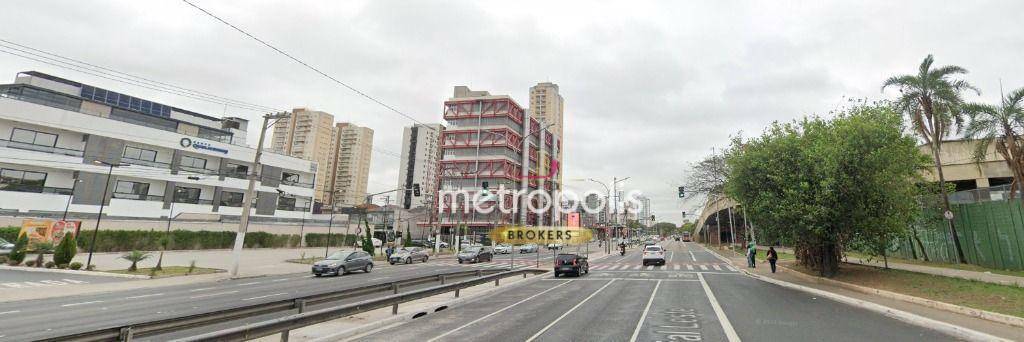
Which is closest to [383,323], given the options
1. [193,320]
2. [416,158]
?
[193,320]

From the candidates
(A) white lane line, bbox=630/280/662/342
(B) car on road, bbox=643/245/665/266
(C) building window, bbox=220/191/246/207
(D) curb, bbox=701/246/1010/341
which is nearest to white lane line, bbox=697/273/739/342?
(A) white lane line, bbox=630/280/662/342

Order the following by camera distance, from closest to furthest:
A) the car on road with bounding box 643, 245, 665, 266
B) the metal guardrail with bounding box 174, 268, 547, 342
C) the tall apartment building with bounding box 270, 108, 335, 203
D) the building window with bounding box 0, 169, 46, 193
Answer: the metal guardrail with bounding box 174, 268, 547, 342 < the car on road with bounding box 643, 245, 665, 266 < the building window with bounding box 0, 169, 46, 193 < the tall apartment building with bounding box 270, 108, 335, 203

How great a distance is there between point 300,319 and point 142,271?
2330cm

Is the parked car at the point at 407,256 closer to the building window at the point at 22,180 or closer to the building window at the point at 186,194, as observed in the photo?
the building window at the point at 186,194

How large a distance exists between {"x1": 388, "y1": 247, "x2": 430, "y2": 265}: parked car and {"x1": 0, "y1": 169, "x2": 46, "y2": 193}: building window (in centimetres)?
3301

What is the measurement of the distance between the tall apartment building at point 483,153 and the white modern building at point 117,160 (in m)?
32.6

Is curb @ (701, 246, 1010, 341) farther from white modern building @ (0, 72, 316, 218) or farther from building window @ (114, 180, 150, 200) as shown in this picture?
building window @ (114, 180, 150, 200)

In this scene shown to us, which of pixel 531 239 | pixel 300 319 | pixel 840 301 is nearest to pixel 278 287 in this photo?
pixel 300 319

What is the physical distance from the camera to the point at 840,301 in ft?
47.4

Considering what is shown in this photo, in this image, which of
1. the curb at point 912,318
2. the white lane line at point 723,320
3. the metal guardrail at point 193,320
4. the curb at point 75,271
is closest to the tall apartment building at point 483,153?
the curb at point 75,271

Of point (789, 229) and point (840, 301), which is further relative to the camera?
point (789, 229)

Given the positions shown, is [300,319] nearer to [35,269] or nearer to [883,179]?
[883,179]

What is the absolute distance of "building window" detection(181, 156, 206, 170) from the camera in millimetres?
49844

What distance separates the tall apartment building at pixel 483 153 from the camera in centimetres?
8838
